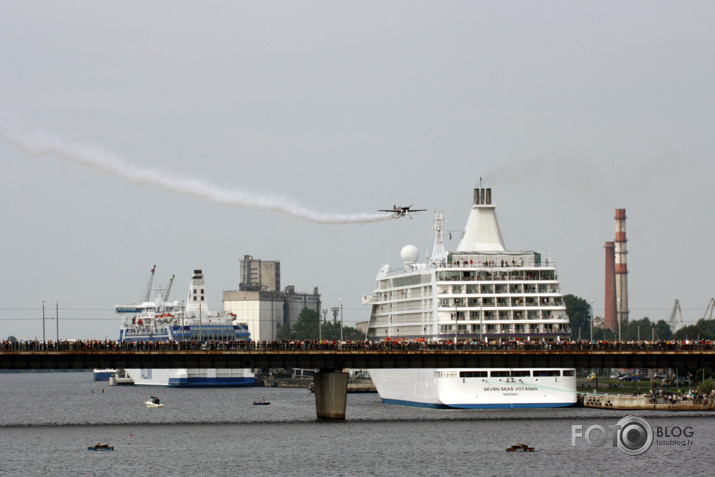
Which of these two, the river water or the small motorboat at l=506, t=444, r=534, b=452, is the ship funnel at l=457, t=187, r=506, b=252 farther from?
the small motorboat at l=506, t=444, r=534, b=452

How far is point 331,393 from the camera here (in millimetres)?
114750

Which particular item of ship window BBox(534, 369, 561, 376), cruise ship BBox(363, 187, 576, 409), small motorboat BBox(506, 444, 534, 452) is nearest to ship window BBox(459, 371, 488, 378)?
cruise ship BBox(363, 187, 576, 409)

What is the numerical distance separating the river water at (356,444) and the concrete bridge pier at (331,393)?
1780 mm

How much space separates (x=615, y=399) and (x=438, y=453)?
151 feet

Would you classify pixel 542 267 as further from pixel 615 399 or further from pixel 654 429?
pixel 654 429

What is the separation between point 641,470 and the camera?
81.8 meters

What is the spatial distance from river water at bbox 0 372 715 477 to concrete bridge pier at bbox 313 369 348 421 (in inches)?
70.1

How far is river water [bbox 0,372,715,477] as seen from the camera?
8312cm

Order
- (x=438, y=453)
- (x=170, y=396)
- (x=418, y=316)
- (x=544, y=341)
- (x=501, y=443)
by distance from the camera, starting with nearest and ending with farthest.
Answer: (x=438, y=453) → (x=501, y=443) → (x=544, y=341) → (x=418, y=316) → (x=170, y=396)

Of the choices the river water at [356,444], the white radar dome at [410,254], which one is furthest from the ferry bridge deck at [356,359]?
the white radar dome at [410,254]

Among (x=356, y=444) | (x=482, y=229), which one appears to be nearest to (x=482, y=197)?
(x=482, y=229)

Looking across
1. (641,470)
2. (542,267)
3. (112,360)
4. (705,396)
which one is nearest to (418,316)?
(542,267)

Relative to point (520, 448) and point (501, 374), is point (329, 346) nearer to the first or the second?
point (501, 374)

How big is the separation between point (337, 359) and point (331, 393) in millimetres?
3779
